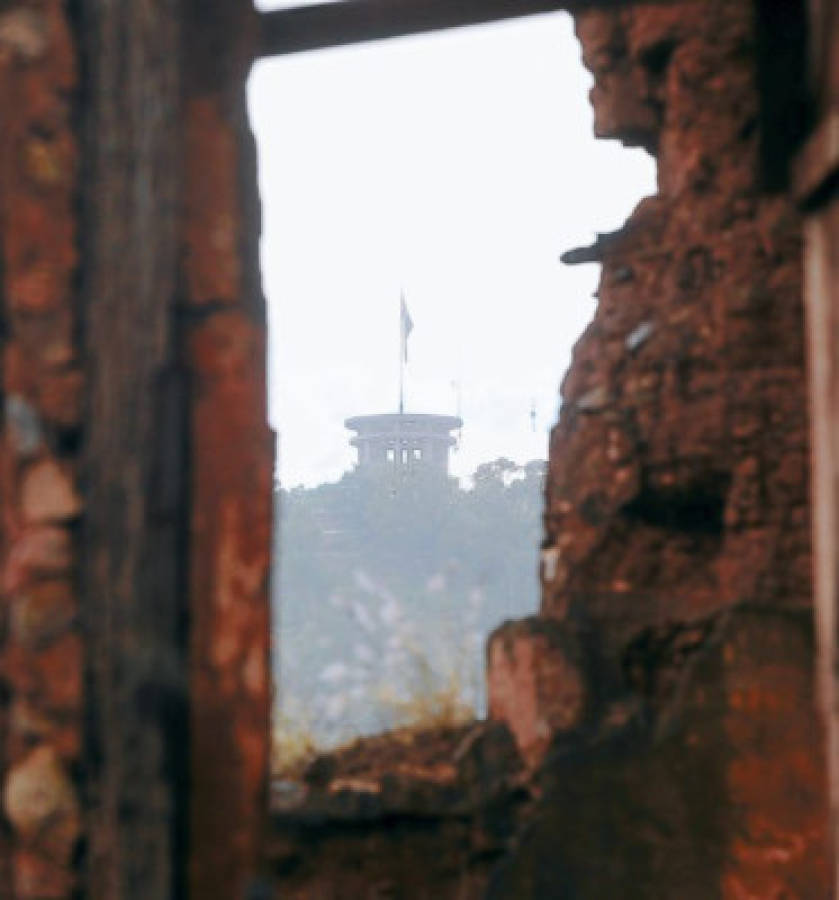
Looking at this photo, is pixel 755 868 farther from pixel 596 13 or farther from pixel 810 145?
pixel 596 13

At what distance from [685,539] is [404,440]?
138 ft

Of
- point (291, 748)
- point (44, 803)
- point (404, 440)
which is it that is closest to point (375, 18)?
point (44, 803)

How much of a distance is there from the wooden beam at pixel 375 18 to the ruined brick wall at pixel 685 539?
1.67 meters

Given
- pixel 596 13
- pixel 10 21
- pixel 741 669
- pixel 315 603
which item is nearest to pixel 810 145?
pixel 10 21

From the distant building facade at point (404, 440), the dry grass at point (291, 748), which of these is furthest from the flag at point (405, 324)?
the dry grass at point (291, 748)

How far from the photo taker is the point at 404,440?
46.1 metres

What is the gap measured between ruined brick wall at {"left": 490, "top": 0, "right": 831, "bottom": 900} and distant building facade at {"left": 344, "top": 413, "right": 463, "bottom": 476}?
136 ft

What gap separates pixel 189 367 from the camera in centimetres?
188

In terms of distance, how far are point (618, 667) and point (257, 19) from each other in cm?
256

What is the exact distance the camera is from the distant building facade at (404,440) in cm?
4622

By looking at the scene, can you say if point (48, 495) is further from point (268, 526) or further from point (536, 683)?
point (536, 683)

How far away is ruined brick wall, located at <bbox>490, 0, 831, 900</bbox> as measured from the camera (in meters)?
3.62

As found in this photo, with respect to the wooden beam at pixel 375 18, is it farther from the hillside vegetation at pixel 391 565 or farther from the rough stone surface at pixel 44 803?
the hillside vegetation at pixel 391 565

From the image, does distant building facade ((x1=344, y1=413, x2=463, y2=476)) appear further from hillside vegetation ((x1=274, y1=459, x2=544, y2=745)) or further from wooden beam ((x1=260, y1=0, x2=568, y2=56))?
wooden beam ((x1=260, y1=0, x2=568, y2=56))
